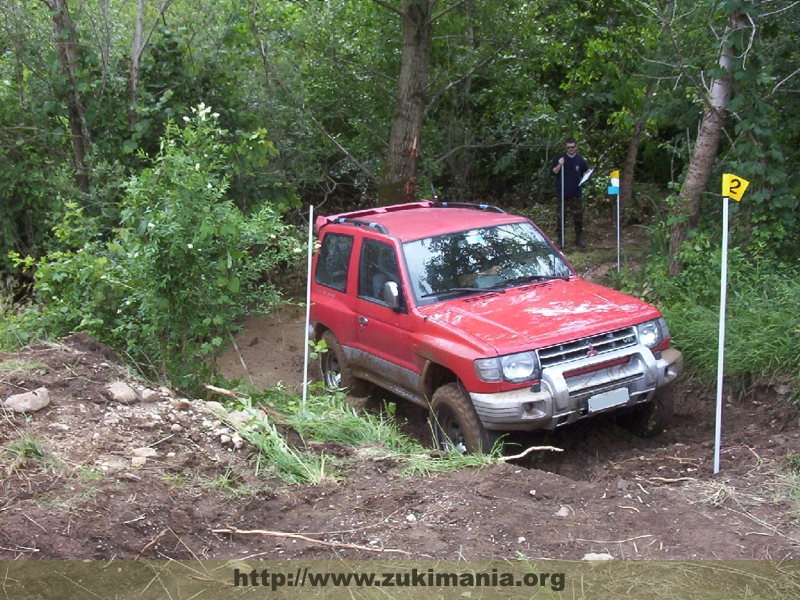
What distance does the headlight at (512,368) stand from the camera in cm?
626

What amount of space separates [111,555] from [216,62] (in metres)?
9.17

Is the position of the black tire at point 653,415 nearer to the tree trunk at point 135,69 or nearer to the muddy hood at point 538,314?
the muddy hood at point 538,314

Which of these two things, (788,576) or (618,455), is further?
(618,455)

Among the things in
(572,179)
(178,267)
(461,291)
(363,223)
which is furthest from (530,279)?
(572,179)

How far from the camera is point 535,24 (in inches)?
575

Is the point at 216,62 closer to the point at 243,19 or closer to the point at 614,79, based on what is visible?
the point at 243,19

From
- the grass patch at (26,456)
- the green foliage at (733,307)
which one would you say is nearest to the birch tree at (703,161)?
the green foliage at (733,307)

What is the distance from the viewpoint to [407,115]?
13016 mm

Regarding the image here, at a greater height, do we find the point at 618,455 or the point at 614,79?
the point at 614,79

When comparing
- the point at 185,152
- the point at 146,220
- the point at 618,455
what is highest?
the point at 185,152

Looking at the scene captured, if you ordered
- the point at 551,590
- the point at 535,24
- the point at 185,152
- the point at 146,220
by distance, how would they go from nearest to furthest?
the point at 551,590 < the point at 146,220 < the point at 185,152 < the point at 535,24

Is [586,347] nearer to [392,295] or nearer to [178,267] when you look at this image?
[392,295]

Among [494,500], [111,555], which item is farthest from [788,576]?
[111,555]

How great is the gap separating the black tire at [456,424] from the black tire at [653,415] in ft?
4.54
